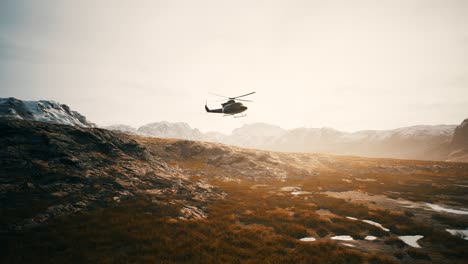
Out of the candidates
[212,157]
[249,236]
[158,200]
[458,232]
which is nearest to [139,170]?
[158,200]

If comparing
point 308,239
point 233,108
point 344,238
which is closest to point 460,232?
point 344,238

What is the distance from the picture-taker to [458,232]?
17.0 m

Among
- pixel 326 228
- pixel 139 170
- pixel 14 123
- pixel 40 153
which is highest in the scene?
pixel 14 123

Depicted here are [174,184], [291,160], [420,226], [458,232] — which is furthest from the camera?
[291,160]

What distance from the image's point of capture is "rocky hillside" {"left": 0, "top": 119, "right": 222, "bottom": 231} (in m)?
18.3

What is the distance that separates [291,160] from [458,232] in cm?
5819

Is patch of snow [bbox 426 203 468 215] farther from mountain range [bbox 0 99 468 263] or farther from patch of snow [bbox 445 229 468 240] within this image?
patch of snow [bbox 445 229 468 240]

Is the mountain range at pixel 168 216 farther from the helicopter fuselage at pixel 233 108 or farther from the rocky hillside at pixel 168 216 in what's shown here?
the helicopter fuselage at pixel 233 108

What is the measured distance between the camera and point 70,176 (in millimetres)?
24078

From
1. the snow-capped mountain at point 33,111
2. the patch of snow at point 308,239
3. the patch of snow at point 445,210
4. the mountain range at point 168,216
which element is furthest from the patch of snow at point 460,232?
the snow-capped mountain at point 33,111

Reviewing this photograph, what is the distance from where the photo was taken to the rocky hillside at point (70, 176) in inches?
720

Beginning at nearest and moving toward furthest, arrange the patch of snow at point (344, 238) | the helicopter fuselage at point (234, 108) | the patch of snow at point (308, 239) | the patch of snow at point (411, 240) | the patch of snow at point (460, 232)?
1. the patch of snow at point (411, 240)
2. the patch of snow at point (308, 239)
3. the patch of snow at point (344, 238)
4. the patch of snow at point (460, 232)
5. the helicopter fuselage at point (234, 108)

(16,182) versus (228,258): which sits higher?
(16,182)

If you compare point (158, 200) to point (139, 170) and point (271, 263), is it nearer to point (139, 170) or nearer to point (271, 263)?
point (139, 170)
